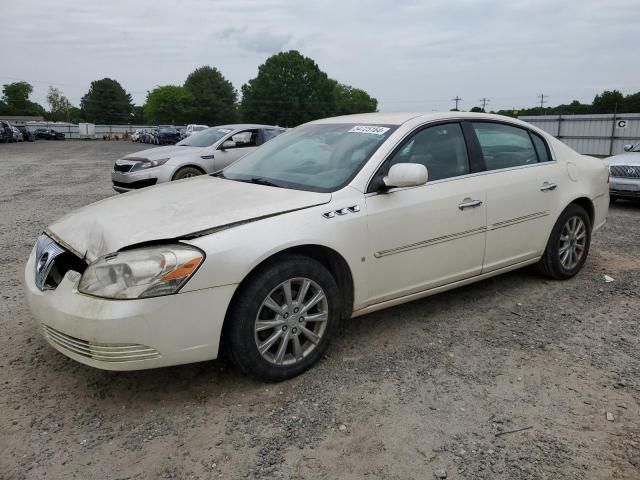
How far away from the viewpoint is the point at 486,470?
2361 mm

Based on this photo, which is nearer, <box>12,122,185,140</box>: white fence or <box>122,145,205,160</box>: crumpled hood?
<box>122,145,205,160</box>: crumpled hood

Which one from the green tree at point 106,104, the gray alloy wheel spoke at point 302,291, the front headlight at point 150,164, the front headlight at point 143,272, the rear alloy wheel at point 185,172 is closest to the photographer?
the front headlight at point 143,272

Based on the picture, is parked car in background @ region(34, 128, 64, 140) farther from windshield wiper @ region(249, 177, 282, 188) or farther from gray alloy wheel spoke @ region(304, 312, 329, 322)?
gray alloy wheel spoke @ region(304, 312, 329, 322)

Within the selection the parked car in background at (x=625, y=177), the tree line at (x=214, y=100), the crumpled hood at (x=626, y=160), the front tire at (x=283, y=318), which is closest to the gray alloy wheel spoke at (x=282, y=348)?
the front tire at (x=283, y=318)

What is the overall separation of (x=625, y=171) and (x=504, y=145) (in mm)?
6194

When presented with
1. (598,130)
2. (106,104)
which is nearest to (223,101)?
(106,104)

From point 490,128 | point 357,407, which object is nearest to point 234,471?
point 357,407

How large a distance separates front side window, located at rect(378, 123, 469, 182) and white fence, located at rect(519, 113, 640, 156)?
67.9 feet

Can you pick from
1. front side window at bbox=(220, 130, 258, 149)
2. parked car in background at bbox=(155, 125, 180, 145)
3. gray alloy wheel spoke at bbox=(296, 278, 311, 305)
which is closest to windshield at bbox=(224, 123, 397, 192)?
gray alloy wheel spoke at bbox=(296, 278, 311, 305)

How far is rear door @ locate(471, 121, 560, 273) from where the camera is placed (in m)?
4.10

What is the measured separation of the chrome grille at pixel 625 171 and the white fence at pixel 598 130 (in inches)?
550

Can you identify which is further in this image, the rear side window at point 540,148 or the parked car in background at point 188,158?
the parked car in background at point 188,158

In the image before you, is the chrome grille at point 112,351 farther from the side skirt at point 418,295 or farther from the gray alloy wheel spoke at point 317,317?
the side skirt at point 418,295

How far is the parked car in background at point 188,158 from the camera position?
9297 millimetres
